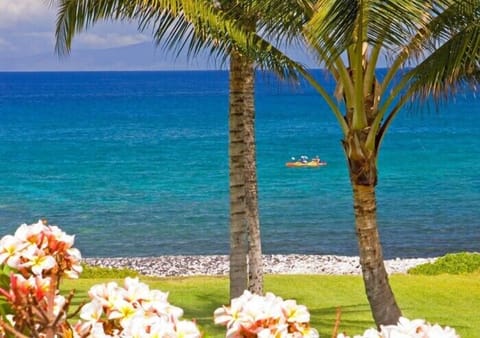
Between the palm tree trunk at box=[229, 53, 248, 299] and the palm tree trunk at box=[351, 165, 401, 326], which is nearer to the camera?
the palm tree trunk at box=[351, 165, 401, 326]

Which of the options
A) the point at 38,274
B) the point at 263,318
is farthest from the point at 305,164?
the point at 263,318

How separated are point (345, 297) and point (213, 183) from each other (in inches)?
1607

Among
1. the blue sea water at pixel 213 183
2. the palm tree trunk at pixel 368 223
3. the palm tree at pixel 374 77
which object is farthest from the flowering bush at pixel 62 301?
the blue sea water at pixel 213 183

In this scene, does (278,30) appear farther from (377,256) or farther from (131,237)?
(131,237)

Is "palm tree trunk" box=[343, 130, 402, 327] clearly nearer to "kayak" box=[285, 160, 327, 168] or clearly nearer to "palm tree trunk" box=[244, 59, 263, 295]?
"palm tree trunk" box=[244, 59, 263, 295]

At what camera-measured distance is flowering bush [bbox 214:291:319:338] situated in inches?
92.8

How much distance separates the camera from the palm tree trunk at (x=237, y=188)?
495 inches

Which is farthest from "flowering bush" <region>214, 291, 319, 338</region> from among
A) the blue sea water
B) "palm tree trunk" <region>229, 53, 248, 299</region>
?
"palm tree trunk" <region>229, 53, 248, 299</region>

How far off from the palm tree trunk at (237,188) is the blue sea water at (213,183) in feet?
2.26

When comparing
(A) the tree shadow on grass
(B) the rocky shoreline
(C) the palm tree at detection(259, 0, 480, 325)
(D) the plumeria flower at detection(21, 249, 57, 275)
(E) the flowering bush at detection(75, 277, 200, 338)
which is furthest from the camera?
(B) the rocky shoreline

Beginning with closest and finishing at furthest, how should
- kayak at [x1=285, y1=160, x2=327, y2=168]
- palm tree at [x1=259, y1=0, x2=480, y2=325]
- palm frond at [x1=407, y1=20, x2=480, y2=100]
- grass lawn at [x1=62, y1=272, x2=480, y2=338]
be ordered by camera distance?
palm tree at [x1=259, y1=0, x2=480, y2=325]
palm frond at [x1=407, y1=20, x2=480, y2=100]
grass lawn at [x1=62, y1=272, x2=480, y2=338]
kayak at [x1=285, y1=160, x2=327, y2=168]

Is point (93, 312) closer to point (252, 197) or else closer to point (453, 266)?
point (252, 197)

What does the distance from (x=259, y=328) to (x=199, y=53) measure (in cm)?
908

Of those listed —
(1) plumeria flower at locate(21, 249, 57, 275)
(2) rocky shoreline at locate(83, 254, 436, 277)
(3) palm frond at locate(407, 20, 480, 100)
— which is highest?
(3) palm frond at locate(407, 20, 480, 100)
